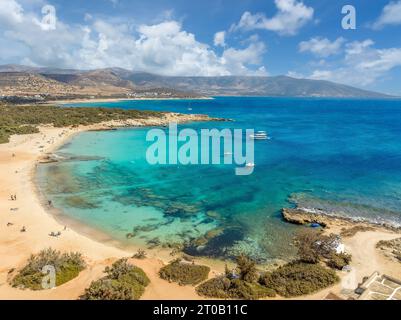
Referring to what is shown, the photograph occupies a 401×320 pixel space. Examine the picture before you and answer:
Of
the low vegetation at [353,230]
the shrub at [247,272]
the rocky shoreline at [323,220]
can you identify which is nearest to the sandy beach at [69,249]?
the low vegetation at [353,230]

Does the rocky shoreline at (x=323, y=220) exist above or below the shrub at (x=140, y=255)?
above

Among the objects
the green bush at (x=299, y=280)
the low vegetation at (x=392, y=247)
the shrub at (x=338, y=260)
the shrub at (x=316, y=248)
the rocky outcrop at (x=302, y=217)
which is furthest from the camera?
the rocky outcrop at (x=302, y=217)

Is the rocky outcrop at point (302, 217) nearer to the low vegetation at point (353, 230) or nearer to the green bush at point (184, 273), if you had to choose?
the low vegetation at point (353, 230)

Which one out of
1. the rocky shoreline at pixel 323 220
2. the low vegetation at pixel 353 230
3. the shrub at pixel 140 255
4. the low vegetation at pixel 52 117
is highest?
the low vegetation at pixel 52 117

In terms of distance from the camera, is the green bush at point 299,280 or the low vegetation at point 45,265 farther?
the green bush at point 299,280

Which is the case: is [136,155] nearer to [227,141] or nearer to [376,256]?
[227,141]

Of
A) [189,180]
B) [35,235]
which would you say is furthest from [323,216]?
[35,235]

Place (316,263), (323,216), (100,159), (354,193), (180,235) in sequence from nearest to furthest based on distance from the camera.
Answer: (316,263)
(180,235)
(323,216)
(354,193)
(100,159)

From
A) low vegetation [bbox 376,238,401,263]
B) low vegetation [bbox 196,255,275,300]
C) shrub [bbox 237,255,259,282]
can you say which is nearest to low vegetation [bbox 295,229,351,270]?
low vegetation [bbox 376,238,401,263]
